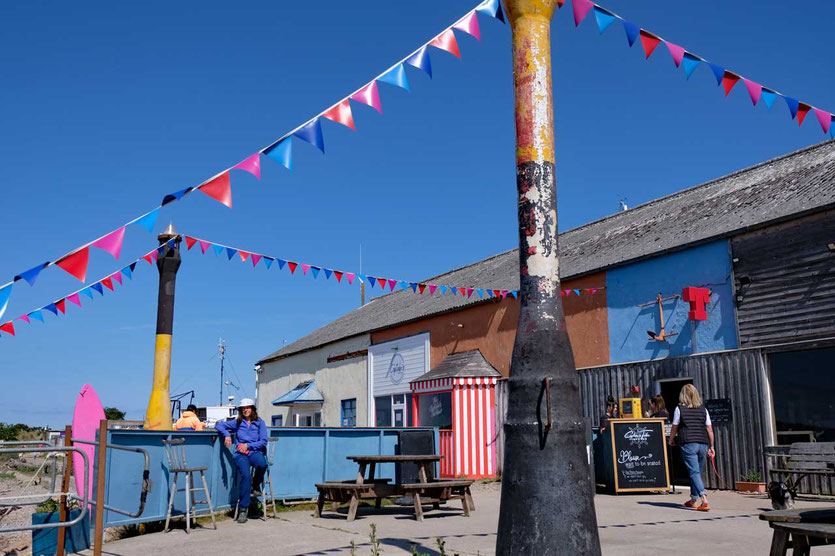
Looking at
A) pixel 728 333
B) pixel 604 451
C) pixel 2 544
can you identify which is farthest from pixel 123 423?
pixel 728 333

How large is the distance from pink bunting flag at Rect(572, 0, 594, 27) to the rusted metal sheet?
6.36 m

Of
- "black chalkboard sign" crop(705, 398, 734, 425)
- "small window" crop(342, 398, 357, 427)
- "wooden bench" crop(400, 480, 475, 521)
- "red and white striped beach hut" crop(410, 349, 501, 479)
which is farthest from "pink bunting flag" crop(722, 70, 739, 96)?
"small window" crop(342, 398, 357, 427)

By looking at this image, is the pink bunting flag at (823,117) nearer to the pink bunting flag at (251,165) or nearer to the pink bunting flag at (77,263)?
the pink bunting flag at (251,165)

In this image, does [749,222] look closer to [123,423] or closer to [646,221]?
[646,221]

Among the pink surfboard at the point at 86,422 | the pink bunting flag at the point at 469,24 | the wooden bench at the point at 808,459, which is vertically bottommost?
the wooden bench at the point at 808,459

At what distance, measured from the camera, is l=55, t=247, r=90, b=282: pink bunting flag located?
6.39 metres

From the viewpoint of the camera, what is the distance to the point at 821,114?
845cm

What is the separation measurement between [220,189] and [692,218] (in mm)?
11099

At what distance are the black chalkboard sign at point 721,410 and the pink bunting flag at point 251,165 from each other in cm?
940

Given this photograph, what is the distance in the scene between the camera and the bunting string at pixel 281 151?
20.8 ft

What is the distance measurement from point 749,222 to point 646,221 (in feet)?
14.0

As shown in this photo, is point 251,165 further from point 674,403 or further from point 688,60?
point 674,403

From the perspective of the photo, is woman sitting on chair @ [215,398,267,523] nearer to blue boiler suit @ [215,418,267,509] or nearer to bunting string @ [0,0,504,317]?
blue boiler suit @ [215,418,267,509]

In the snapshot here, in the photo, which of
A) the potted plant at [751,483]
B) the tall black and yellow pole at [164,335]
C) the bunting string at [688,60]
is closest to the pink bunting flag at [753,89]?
the bunting string at [688,60]
